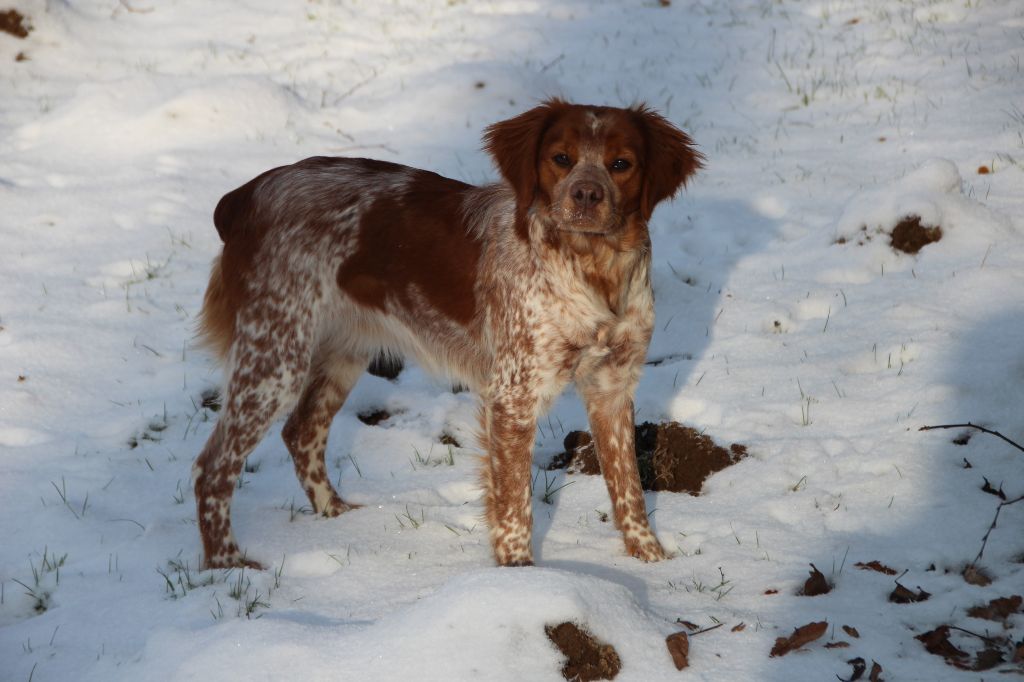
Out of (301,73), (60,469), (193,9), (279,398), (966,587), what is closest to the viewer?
(966,587)

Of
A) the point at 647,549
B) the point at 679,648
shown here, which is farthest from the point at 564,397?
the point at 679,648

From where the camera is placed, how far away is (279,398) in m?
4.11

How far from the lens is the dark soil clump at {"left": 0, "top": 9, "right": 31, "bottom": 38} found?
27.3 ft

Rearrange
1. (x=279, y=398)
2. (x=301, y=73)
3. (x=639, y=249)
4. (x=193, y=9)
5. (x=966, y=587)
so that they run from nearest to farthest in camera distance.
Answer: (x=966, y=587) < (x=639, y=249) < (x=279, y=398) < (x=301, y=73) < (x=193, y=9)

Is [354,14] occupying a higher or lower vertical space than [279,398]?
higher

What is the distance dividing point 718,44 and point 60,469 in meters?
6.35

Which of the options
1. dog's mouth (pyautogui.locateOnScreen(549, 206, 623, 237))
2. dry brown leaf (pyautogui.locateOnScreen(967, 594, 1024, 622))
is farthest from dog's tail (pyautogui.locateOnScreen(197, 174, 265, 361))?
dry brown leaf (pyautogui.locateOnScreen(967, 594, 1024, 622))

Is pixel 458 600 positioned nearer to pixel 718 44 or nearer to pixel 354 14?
pixel 718 44

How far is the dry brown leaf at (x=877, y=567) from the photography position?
3.48 metres

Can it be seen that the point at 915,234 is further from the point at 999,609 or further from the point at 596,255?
the point at 999,609

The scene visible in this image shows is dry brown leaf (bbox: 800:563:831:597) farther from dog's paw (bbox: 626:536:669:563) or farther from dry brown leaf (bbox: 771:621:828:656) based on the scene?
dog's paw (bbox: 626:536:669:563)

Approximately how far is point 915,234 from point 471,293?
8.97 feet

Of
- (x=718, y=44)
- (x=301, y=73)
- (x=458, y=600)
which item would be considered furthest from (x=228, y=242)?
(x=718, y=44)

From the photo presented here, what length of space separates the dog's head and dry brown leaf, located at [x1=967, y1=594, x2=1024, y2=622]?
1.60 metres
